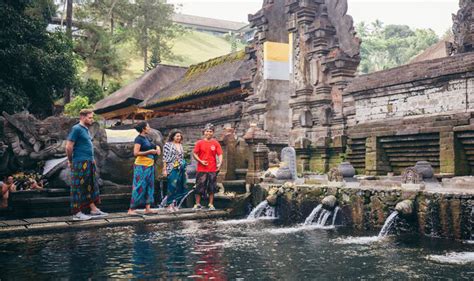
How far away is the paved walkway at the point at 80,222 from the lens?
7801 mm

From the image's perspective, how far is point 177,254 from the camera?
240 inches

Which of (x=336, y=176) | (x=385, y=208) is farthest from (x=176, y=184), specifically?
(x=385, y=208)

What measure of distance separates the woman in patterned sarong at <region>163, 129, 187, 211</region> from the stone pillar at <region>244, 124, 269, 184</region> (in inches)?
80.1

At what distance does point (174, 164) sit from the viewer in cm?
1027

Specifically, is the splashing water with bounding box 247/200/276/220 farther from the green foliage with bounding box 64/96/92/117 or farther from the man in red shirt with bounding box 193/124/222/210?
the green foliage with bounding box 64/96/92/117

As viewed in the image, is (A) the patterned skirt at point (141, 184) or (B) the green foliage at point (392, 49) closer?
(A) the patterned skirt at point (141, 184)

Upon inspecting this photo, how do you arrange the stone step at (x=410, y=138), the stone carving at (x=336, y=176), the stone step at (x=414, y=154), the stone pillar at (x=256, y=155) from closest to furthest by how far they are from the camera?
the stone carving at (x=336, y=176)
the stone step at (x=410, y=138)
the stone step at (x=414, y=154)
the stone pillar at (x=256, y=155)

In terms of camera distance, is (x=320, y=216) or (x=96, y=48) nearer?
(x=320, y=216)

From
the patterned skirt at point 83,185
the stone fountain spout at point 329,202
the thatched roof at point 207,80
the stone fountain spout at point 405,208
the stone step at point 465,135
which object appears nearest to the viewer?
the stone fountain spout at point 405,208

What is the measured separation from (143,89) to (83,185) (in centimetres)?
2358

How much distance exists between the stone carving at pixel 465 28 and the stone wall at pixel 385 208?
1143 centimetres

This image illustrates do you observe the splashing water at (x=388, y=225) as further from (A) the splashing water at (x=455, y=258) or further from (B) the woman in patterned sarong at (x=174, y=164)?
(B) the woman in patterned sarong at (x=174, y=164)

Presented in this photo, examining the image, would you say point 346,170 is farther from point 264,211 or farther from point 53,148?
point 53,148

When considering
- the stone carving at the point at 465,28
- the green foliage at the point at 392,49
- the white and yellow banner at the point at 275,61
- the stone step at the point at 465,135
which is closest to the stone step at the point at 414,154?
the stone step at the point at 465,135
